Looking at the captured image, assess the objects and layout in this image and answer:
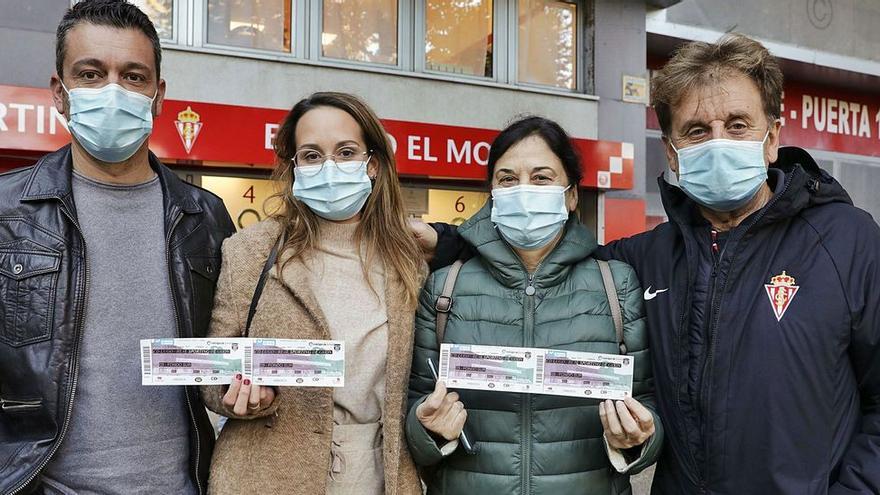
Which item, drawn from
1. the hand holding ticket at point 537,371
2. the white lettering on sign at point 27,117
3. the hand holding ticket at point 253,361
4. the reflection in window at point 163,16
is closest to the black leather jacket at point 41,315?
the hand holding ticket at point 253,361

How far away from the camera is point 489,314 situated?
216 centimetres

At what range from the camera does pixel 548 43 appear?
843cm

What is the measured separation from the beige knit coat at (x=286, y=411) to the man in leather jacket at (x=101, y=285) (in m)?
0.11

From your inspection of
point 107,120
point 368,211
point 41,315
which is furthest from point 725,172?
point 41,315

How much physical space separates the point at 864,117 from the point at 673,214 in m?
10.9

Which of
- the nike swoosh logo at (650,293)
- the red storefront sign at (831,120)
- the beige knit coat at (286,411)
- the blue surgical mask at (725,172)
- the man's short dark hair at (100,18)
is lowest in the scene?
the beige knit coat at (286,411)

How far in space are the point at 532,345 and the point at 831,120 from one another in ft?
35.1

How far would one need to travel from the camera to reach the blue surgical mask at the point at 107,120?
7.02 ft

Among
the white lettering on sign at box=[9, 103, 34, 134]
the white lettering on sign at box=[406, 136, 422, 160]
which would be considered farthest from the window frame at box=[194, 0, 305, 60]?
the white lettering on sign at box=[9, 103, 34, 134]

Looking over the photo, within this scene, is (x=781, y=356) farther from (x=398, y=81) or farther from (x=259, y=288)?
(x=398, y=81)

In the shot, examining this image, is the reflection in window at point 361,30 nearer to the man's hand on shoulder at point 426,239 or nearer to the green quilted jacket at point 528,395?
the man's hand on shoulder at point 426,239

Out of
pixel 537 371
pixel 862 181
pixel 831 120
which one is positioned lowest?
pixel 537 371

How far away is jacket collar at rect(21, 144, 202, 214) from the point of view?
2.05 metres

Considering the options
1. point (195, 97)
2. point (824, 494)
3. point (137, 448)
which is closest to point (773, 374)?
point (824, 494)
